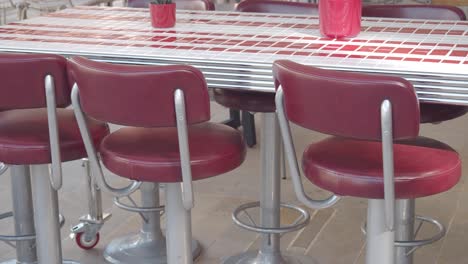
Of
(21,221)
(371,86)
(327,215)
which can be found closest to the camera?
(371,86)

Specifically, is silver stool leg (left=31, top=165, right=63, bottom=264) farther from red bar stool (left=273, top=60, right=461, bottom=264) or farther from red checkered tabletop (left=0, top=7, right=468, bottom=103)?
red bar stool (left=273, top=60, right=461, bottom=264)

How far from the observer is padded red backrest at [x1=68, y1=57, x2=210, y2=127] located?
7.33ft

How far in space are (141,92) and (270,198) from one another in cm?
98

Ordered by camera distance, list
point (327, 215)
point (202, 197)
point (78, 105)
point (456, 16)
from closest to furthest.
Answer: point (78, 105) < point (456, 16) < point (327, 215) < point (202, 197)

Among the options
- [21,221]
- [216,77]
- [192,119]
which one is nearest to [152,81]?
[192,119]

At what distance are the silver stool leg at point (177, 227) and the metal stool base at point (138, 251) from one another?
723 mm

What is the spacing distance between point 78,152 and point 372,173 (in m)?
0.92

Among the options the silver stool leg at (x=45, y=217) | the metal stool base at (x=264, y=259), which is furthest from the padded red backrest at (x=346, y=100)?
the metal stool base at (x=264, y=259)

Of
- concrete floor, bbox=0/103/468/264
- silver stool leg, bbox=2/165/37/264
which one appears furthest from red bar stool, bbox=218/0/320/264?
silver stool leg, bbox=2/165/37/264

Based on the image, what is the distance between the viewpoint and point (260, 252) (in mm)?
3256

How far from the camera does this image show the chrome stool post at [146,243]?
3.29m

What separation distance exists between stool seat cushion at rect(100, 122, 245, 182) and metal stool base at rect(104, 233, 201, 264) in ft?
2.62

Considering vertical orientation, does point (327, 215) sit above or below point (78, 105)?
below

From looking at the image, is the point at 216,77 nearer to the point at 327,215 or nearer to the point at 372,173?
the point at 372,173
